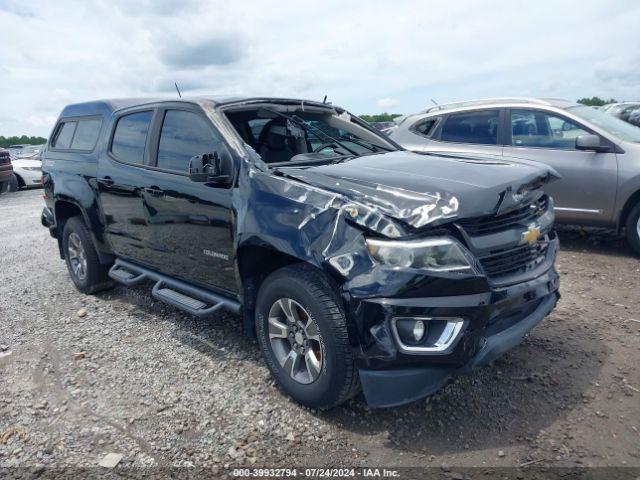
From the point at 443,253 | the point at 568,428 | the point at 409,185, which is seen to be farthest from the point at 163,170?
the point at 568,428

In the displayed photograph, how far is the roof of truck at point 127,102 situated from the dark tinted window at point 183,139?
142 millimetres

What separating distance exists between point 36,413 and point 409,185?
2.68m

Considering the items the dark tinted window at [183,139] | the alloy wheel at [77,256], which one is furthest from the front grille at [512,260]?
the alloy wheel at [77,256]

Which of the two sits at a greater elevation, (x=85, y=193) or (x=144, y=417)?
(x=85, y=193)

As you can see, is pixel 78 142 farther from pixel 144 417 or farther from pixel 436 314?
pixel 436 314

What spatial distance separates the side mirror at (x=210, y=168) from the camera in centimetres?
327

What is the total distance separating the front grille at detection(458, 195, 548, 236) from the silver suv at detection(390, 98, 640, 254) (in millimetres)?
3088

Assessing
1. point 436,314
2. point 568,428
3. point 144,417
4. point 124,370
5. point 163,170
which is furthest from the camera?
point 163,170

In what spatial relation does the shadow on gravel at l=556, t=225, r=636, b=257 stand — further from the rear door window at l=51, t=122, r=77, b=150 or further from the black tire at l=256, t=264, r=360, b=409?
the rear door window at l=51, t=122, r=77, b=150

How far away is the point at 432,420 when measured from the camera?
292cm

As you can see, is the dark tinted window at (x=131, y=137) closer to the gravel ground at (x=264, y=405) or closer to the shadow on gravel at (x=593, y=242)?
the gravel ground at (x=264, y=405)

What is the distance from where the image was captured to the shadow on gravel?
235 inches

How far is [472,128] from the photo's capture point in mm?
6727

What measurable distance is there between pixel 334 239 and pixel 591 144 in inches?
170
